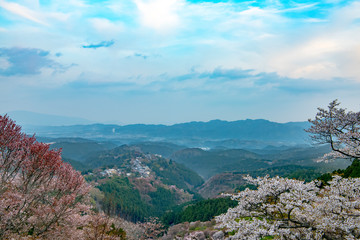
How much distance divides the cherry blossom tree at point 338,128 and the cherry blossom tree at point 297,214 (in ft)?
7.67

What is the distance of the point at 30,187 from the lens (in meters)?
15.1

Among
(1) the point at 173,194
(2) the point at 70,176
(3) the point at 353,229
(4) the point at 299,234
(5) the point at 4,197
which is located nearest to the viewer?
(3) the point at 353,229

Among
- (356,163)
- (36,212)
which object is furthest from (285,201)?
(356,163)

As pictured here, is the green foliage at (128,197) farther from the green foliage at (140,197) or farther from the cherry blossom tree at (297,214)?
the cherry blossom tree at (297,214)

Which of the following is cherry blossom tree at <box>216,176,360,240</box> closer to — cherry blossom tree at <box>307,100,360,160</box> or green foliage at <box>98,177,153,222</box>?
cherry blossom tree at <box>307,100,360,160</box>

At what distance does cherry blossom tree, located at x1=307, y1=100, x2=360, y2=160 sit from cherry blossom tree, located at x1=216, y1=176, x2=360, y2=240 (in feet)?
7.67

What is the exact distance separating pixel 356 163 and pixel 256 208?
31.7 meters

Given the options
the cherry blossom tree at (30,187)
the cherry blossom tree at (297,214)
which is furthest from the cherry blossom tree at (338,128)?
the cherry blossom tree at (30,187)

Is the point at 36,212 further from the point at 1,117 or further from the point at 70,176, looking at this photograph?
the point at 1,117

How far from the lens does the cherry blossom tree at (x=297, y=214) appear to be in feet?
36.9

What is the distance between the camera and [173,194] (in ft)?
591

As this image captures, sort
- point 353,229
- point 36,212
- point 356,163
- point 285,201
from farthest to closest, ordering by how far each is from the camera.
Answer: point 356,163, point 36,212, point 285,201, point 353,229

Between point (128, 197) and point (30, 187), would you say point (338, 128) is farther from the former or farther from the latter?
point (128, 197)

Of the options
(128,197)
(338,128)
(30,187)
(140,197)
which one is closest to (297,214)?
(338,128)
